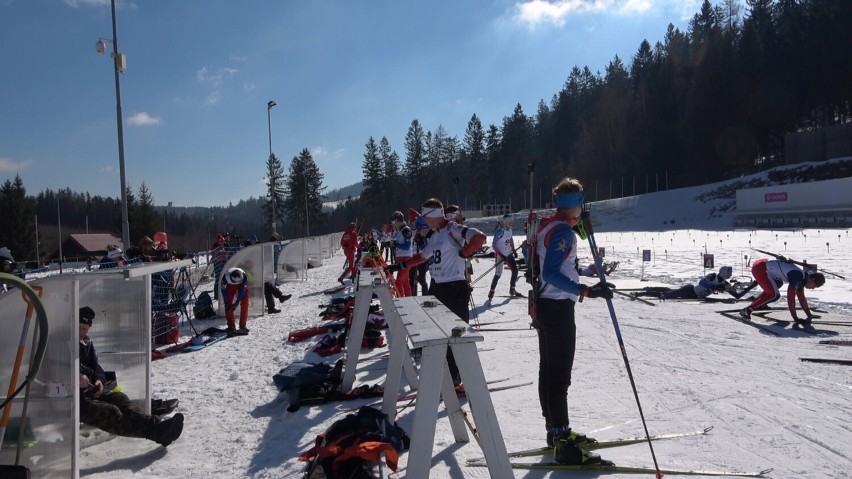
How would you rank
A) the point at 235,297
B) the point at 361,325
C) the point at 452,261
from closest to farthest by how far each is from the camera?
the point at 452,261 → the point at 361,325 → the point at 235,297

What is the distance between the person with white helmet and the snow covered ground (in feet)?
1.17

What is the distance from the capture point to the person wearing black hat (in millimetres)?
4516

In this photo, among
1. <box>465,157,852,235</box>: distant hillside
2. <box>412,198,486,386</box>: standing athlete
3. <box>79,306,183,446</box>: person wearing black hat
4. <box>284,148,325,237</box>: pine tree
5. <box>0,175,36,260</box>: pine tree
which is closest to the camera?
<box>79,306,183,446</box>: person wearing black hat

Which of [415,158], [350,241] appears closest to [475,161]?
[415,158]

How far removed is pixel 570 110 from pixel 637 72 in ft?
44.8

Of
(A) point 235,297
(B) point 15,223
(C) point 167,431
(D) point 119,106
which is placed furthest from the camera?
(B) point 15,223

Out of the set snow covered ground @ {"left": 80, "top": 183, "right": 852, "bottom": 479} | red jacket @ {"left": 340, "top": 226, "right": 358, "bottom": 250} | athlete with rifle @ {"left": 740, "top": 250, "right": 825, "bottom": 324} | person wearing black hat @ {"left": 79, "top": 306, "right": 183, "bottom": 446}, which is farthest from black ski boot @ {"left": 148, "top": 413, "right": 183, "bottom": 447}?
red jacket @ {"left": 340, "top": 226, "right": 358, "bottom": 250}

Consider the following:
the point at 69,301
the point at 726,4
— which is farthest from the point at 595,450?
the point at 726,4

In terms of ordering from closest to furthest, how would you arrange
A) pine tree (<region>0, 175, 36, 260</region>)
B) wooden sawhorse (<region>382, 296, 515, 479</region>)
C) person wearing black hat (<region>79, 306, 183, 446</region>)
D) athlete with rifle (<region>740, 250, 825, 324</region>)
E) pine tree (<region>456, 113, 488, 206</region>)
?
wooden sawhorse (<region>382, 296, 515, 479</region>)
person wearing black hat (<region>79, 306, 183, 446</region>)
athlete with rifle (<region>740, 250, 825, 324</region>)
pine tree (<region>0, 175, 36, 260</region>)
pine tree (<region>456, 113, 488, 206</region>)

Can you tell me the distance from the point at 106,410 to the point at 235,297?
6.06 meters

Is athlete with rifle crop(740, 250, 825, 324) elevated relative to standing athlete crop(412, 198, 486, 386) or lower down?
lower down

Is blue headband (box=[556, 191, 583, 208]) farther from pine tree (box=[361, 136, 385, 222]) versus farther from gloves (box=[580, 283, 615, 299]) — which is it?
pine tree (box=[361, 136, 385, 222])

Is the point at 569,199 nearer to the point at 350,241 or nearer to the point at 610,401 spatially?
the point at 610,401

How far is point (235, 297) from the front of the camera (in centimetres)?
1054
